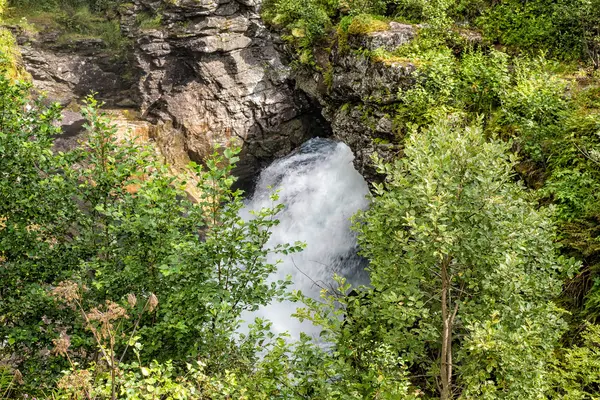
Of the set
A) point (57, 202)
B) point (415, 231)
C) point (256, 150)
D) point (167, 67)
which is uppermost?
point (415, 231)

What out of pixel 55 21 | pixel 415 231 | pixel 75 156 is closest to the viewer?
pixel 415 231

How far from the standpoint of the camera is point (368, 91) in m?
12.5

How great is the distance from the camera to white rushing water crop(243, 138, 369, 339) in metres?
15.7

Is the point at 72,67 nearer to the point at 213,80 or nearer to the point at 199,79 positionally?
the point at 199,79

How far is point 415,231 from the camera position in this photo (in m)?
3.85

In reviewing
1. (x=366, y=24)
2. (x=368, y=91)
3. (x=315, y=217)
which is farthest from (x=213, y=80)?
(x=368, y=91)

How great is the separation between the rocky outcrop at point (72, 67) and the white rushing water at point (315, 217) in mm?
9454

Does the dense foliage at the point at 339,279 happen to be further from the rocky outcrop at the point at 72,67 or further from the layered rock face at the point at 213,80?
the rocky outcrop at the point at 72,67

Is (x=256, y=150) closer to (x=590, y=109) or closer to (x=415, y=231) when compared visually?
(x=590, y=109)

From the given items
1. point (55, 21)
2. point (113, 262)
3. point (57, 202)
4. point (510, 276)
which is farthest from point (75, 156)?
point (55, 21)

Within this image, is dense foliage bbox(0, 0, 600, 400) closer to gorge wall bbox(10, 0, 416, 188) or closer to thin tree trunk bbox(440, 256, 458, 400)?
thin tree trunk bbox(440, 256, 458, 400)

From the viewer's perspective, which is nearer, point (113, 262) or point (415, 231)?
point (415, 231)

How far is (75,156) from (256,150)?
15.2 m

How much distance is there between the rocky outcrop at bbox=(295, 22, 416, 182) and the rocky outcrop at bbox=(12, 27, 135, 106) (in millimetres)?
12313
